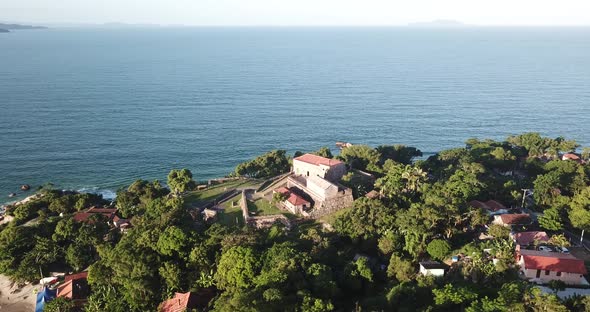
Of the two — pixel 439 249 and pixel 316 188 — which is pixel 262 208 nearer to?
pixel 316 188

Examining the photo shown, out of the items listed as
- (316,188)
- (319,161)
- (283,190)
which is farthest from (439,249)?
(319,161)

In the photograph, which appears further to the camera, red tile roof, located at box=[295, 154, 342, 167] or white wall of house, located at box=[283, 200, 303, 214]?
red tile roof, located at box=[295, 154, 342, 167]

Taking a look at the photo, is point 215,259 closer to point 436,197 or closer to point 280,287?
point 280,287

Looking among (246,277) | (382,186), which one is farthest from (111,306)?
(382,186)

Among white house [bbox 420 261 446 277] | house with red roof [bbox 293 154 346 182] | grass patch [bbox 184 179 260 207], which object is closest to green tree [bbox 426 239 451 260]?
white house [bbox 420 261 446 277]

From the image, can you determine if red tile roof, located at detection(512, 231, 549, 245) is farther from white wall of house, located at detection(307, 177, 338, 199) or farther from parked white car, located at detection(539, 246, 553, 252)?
white wall of house, located at detection(307, 177, 338, 199)

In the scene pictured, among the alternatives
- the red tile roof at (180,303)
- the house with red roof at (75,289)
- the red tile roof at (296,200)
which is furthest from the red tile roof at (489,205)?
the house with red roof at (75,289)
